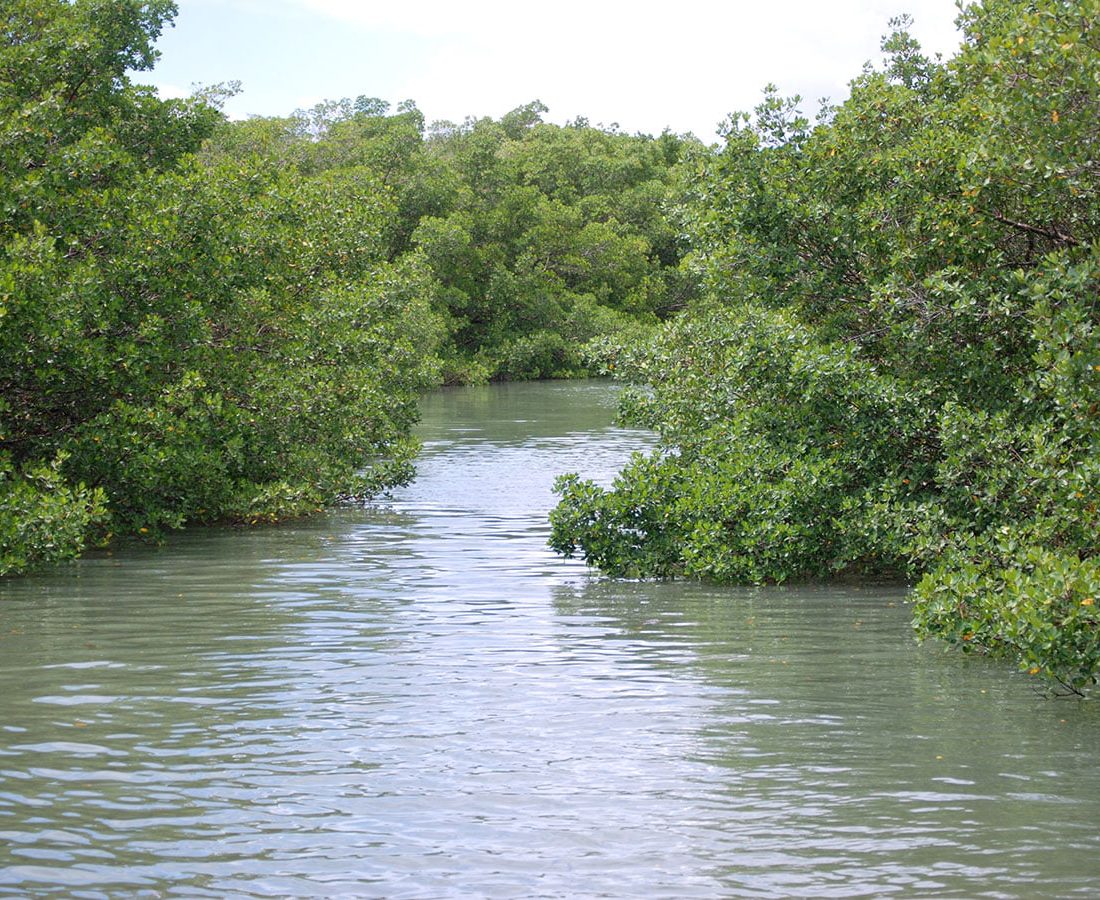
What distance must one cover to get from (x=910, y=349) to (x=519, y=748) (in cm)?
687

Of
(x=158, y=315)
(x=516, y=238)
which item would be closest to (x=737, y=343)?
(x=158, y=315)

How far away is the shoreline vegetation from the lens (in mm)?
10672

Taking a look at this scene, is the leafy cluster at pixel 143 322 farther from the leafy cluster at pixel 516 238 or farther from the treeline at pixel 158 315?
the leafy cluster at pixel 516 238

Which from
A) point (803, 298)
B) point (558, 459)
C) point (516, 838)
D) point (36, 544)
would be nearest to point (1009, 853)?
point (516, 838)

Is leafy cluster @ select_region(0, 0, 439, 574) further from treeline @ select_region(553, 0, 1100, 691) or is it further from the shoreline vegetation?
treeline @ select_region(553, 0, 1100, 691)

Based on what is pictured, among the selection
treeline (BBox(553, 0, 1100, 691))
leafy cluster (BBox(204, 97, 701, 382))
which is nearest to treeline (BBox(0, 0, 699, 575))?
treeline (BBox(553, 0, 1100, 691))

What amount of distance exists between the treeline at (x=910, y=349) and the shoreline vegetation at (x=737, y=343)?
3 centimetres

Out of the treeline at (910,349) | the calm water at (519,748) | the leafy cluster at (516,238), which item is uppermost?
the leafy cluster at (516,238)

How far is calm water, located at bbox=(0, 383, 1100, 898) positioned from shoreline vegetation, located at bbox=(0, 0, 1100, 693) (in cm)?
77

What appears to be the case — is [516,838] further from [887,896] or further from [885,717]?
[885,717]

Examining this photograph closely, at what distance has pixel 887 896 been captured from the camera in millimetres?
5848

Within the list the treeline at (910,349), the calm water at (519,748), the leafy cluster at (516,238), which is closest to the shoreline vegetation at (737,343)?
the treeline at (910,349)

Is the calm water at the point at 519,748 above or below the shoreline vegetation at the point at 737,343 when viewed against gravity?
below

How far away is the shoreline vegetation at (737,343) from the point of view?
420 inches
